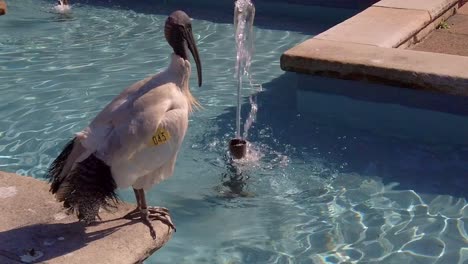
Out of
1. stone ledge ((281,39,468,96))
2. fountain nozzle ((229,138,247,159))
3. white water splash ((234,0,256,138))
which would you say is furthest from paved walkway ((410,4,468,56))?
fountain nozzle ((229,138,247,159))

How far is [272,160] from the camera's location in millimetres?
5211

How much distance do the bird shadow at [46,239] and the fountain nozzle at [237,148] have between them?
1842 millimetres

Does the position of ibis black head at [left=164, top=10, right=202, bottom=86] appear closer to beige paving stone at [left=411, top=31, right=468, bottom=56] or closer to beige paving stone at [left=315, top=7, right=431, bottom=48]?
beige paving stone at [left=315, top=7, right=431, bottom=48]

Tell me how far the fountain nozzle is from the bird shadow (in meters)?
1.84

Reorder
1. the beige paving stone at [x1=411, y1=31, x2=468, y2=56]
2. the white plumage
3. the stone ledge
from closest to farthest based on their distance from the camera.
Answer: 1. the white plumage
2. the stone ledge
3. the beige paving stone at [x1=411, y1=31, x2=468, y2=56]

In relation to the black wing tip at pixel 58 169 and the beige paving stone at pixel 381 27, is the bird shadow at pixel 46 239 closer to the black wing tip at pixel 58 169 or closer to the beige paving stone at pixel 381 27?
the black wing tip at pixel 58 169

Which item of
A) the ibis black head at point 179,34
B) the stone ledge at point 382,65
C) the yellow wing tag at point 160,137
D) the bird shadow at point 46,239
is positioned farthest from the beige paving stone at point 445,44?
the bird shadow at point 46,239

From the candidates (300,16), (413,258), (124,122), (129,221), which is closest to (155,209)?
(129,221)

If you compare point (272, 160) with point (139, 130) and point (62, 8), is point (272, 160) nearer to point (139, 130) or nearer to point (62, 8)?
point (139, 130)

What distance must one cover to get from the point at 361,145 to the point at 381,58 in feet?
2.14

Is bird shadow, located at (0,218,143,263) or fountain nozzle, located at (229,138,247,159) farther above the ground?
bird shadow, located at (0,218,143,263)

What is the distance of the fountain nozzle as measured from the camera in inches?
200

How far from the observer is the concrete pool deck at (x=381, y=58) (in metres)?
5.12

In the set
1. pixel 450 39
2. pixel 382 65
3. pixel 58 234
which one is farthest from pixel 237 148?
pixel 450 39
